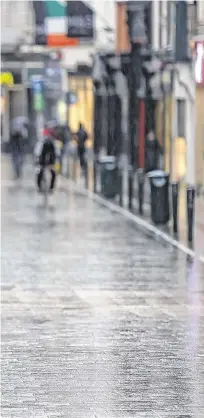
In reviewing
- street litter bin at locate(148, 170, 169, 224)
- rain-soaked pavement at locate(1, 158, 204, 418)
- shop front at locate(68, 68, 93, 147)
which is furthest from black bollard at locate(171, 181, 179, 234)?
shop front at locate(68, 68, 93, 147)

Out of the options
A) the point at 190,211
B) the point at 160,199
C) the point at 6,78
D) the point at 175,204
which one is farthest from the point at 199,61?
the point at 6,78

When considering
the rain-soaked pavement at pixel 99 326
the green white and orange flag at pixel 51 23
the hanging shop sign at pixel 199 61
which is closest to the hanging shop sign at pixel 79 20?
the green white and orange flag at pixel 51 23

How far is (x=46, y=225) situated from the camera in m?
30.0

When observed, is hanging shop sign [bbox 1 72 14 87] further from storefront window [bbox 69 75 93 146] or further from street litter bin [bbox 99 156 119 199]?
street litter bin [bbox 99 156 119 199]

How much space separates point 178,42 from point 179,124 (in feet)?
20.1

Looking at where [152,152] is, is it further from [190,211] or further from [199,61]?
[190,211]

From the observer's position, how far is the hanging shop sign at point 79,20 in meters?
41.7

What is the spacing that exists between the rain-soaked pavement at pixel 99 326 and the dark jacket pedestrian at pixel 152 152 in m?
18.1

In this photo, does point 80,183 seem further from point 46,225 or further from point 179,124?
point 46,225

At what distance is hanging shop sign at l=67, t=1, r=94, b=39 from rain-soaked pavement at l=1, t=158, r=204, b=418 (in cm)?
1396

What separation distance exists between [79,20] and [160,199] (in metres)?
13.6

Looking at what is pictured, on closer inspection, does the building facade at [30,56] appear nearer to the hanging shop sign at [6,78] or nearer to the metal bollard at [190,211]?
the hanging shop sign at [6,78]

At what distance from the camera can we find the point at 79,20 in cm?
4225

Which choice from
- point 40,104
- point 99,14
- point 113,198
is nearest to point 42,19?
point 113,198
